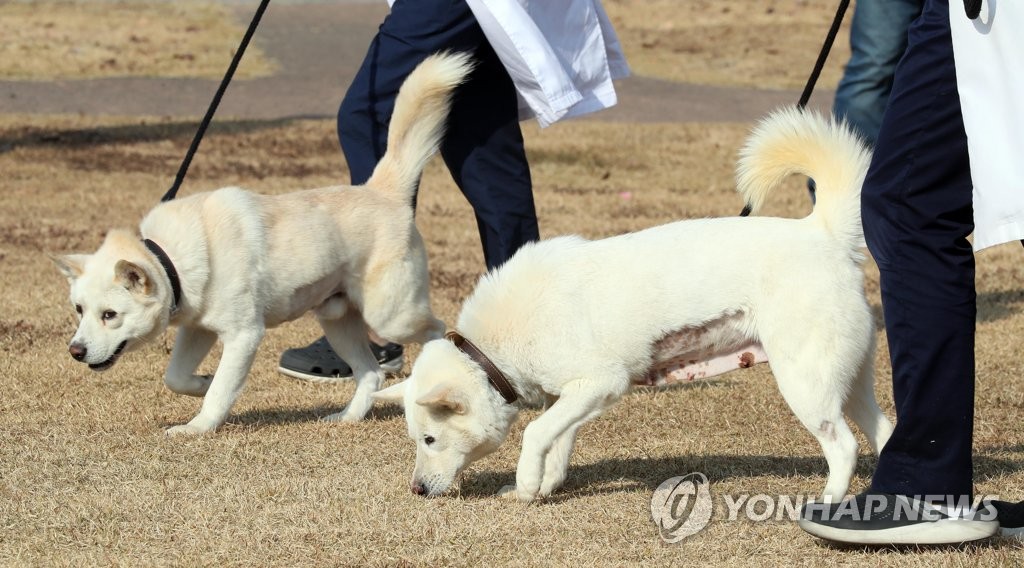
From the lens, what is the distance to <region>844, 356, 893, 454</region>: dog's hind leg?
10.8ft

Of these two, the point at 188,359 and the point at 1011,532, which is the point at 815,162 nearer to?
the point at 1011,532

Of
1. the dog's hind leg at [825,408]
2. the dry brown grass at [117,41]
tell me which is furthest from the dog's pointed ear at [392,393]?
the dry brown grass at [117,41]

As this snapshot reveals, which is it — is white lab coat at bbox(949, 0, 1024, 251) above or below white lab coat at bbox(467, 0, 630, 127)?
above

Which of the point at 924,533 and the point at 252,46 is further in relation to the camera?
the point at 252,46

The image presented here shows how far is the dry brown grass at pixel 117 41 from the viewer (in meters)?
14.9

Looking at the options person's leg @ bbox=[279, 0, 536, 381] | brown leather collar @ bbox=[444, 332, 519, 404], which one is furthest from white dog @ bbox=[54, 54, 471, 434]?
brown leather collar @ bbox=[444, 332, 519, 404]

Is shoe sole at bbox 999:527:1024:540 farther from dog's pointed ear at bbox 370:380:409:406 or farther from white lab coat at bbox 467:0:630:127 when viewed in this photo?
white lab coat at bbox 467:0:630:127

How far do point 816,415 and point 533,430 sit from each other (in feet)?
2.26

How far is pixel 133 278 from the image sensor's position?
3818 millimetres

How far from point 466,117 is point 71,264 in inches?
55.1

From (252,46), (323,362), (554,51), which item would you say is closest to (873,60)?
(554,51)

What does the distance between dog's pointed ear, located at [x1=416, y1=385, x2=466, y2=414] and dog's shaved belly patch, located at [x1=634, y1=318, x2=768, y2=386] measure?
47 cm

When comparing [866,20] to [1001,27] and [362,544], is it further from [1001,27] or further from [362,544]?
[362,544]

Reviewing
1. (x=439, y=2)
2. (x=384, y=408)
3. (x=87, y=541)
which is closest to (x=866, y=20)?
(x=439, y=2)
